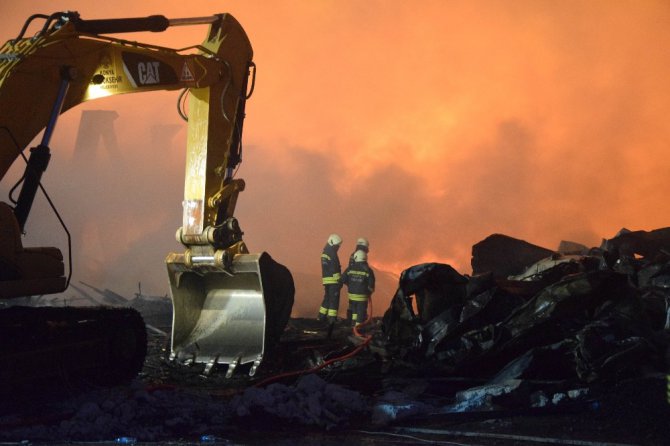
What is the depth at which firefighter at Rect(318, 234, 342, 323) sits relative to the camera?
1172cm

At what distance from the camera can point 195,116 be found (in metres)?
7.10

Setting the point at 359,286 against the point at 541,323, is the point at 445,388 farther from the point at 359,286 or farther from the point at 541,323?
the point at 359,286

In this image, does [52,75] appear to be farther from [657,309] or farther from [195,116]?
[657,309]

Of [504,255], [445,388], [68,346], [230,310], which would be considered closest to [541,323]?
[445,388]

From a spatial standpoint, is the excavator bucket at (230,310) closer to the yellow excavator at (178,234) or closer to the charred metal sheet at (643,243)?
the yellow excavator at (178,234)

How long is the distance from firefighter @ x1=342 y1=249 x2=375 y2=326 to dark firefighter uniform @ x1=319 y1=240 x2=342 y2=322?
0.73ft

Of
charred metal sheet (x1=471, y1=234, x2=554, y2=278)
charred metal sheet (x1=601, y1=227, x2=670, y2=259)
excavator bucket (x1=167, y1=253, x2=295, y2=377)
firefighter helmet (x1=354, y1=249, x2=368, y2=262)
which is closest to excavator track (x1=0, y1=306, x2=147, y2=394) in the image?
excavator bucket (x1=167, y1=253, x2=295, y2=377)

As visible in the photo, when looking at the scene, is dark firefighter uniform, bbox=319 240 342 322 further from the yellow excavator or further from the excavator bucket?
the yellow excavator

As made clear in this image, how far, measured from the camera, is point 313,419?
476 centimetres

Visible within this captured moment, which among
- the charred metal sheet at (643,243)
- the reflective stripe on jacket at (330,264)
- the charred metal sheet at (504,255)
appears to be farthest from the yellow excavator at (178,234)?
the reflective stripe on jacket at (330,264)

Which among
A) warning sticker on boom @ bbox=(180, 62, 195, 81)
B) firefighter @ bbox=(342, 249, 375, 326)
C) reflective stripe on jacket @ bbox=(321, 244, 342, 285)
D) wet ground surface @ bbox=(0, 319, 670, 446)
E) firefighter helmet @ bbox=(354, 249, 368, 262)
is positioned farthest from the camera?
reflective stripe on jacket @ bbox=(321, 244, 342, 285)

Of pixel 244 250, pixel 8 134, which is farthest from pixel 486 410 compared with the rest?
pixel 8 134

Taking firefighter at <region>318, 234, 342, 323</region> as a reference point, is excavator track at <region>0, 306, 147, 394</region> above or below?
below

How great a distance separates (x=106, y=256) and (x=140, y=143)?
334cm
